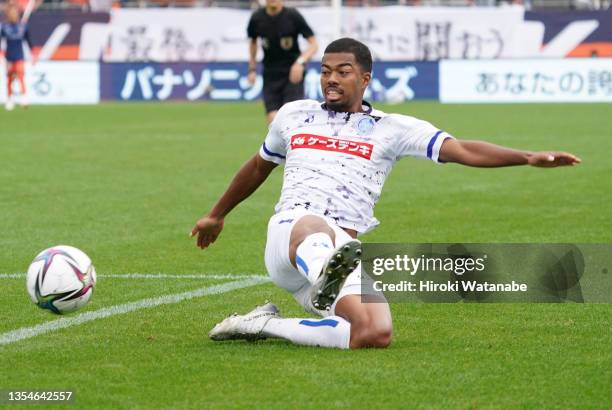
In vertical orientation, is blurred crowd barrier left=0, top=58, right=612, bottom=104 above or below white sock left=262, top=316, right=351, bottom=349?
below

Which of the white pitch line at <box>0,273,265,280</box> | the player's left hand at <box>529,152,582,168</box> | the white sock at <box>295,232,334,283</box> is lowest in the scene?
the white pitch line at <box>0,273,265,280</box>

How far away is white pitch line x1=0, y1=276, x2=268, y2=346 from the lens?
261 inches

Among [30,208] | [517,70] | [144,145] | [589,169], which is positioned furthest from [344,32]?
[30,208]

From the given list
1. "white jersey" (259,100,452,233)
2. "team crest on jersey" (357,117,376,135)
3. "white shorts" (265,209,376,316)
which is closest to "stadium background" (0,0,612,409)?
"white shorts" (265,209,376,316)

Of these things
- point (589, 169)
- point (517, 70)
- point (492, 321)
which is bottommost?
point (517, 70)

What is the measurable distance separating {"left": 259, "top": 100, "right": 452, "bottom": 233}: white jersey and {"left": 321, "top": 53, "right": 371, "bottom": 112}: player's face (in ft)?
0.43

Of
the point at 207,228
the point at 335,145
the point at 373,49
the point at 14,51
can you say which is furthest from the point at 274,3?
the point at 373,49

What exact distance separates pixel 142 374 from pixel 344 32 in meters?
29.9

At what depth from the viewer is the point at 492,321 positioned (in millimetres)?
7023

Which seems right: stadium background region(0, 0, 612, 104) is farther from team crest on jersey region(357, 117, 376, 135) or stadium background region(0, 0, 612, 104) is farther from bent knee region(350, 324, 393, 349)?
bent knee region(350, 324, 393, 349)

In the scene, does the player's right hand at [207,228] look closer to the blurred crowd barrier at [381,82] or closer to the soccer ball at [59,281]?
the soccer ball at [59,281]

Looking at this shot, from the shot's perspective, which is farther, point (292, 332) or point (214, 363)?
point (292, 332)

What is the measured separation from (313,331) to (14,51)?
2446 centimetres

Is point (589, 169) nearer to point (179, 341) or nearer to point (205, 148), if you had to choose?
point (205, 148)
